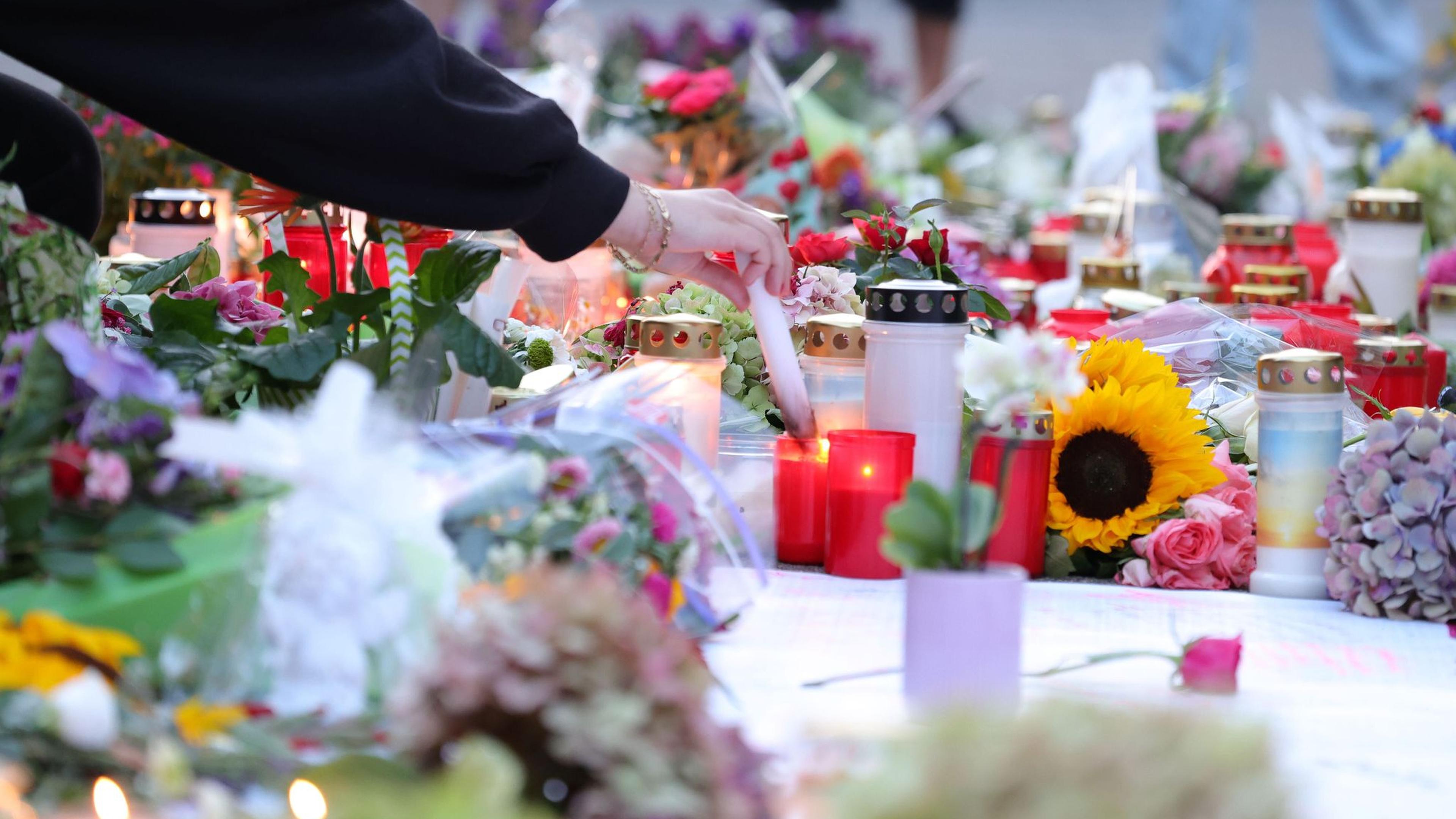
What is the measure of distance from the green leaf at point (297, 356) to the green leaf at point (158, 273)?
31 cm

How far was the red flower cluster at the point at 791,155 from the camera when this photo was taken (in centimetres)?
268

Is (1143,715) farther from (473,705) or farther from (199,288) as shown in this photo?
(199,288)

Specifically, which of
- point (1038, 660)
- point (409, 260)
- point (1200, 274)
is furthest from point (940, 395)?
point (1200, 274)

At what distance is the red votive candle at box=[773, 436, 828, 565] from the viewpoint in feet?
→ 4.45


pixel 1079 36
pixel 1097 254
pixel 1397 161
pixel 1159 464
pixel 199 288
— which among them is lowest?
pixel 1159 464

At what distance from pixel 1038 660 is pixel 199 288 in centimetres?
84

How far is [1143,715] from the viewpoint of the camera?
0.56 meters

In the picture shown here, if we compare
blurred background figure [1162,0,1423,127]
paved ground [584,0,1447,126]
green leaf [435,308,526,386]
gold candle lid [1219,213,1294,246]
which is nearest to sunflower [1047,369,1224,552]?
green leaf [435,308,526,386]

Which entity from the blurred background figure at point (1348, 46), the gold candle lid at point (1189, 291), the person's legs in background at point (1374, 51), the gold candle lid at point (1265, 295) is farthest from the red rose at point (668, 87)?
the person's legs in background at point (1374, 51)

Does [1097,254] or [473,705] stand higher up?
[1097,254]

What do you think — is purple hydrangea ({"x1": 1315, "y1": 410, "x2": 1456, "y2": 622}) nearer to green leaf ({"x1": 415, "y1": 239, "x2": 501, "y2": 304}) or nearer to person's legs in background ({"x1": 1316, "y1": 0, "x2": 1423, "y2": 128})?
green leaf ({"x1": 415, "y1": 239, "x2": 501, "y2": 304})

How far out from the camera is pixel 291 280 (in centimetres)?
128

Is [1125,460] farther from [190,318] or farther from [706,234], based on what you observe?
[190,318]

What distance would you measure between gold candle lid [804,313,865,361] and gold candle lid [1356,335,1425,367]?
55cm
